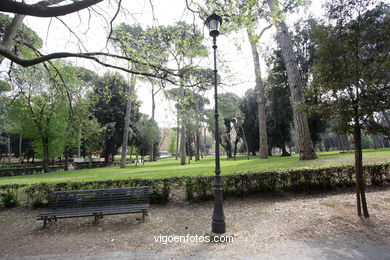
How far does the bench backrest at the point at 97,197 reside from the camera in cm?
573

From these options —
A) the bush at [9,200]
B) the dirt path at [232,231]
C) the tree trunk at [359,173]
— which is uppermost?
the tree trunk at [359,173]

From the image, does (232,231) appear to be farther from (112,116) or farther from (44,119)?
(112,116)

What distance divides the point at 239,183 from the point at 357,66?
4855 mm

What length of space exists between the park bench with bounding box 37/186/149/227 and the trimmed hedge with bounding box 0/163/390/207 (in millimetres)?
887

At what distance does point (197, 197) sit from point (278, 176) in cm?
303

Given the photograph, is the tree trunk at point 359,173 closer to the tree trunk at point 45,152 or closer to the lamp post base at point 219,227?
the lamp post base at point 219,227

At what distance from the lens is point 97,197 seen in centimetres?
588

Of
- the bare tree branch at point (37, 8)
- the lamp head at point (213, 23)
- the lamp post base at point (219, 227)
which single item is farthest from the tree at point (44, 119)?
the lamp post base at point (219, 227)

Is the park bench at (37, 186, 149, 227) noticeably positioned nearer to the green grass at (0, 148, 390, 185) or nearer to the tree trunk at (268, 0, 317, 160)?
the green grass at (0, 148, 390, 185)

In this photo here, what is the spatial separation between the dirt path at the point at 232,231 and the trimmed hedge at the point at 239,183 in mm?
432

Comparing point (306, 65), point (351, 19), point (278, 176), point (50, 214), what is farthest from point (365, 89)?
point (306, 65)

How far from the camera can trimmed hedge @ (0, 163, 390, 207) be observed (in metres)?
6.86

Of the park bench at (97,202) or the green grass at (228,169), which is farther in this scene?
the green grass at (228,169)

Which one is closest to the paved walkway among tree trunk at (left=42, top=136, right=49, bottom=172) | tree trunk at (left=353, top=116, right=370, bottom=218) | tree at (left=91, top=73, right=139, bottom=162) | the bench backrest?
tree trunk at (left=353, top=116, right=370, bottom=218)
